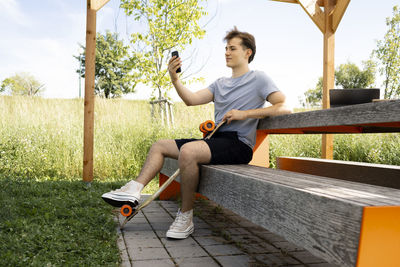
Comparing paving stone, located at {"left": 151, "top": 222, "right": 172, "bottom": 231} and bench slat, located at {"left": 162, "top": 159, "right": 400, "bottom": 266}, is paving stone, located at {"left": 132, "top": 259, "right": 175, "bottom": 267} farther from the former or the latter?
paving stone, located at {"left": 151, "top": 222, "right": 172, "bottom": 231}

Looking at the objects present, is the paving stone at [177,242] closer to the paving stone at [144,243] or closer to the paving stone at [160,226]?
the paving stone at [144,243]

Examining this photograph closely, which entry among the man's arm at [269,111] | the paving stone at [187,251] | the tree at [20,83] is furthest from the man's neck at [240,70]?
the tree at [20,83]

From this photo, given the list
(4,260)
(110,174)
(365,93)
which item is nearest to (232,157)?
(365,93)

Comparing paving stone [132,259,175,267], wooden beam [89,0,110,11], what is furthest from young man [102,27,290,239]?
wooden beam [89,0,110,11]

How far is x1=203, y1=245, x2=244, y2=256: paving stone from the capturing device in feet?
7.50

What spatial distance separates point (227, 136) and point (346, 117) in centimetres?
95

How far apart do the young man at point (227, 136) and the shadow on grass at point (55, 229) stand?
0.31 m

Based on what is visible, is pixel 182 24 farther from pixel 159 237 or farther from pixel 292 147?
pixel 159 237

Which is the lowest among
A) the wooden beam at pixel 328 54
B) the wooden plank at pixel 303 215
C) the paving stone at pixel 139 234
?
the paving stone at pixel 139 234

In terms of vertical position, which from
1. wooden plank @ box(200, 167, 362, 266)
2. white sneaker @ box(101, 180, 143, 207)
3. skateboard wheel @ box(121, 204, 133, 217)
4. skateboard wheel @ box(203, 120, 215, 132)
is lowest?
skateboard wheel @ box(121, 204, 133, 217)

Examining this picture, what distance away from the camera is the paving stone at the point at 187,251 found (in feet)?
7.30

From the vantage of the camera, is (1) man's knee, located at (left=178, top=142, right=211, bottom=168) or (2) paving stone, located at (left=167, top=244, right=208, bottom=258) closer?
(2) paving stone, located at (left=167, top=244, right=208, bottom=258)

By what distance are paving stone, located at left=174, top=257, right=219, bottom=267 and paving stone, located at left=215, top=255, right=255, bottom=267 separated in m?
0.05

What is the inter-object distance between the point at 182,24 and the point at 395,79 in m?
9.63
